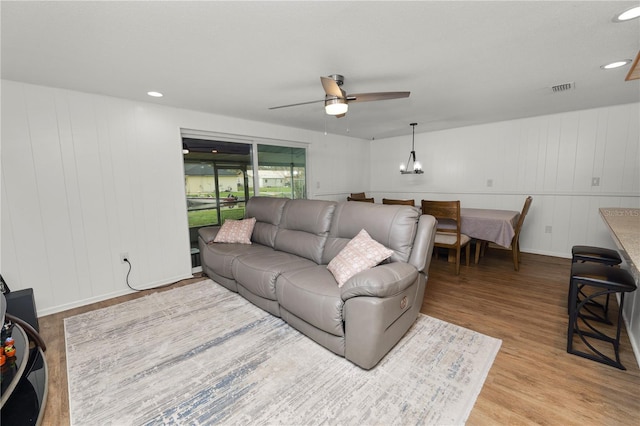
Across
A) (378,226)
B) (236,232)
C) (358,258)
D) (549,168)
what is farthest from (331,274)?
(549,168)

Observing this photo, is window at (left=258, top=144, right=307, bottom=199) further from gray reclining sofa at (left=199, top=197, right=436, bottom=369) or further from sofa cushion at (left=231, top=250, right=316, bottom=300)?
sofa cushion at (left=231, top=250, right=316, bottom=300)

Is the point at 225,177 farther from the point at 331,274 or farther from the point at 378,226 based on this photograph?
the point at 378,226

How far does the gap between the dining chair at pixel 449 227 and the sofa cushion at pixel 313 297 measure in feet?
6.58

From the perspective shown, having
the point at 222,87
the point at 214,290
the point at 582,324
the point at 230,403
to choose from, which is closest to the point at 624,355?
the point at 582,324

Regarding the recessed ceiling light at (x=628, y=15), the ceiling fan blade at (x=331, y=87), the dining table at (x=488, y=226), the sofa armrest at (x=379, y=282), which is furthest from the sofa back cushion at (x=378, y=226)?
the dining table at (x=488, y=226)

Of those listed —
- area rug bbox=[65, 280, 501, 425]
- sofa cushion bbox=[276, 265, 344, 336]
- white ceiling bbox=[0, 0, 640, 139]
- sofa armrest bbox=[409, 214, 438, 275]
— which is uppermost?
white ceiling bbox=[0, 0, 640, 139]

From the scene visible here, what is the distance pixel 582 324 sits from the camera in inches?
90.2

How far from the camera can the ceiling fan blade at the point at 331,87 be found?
6.41 ft

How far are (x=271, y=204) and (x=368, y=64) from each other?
2002mm

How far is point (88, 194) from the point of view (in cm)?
281

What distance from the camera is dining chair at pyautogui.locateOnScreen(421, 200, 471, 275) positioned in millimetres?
3409

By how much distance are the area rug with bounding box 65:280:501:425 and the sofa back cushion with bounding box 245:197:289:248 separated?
3.40ft

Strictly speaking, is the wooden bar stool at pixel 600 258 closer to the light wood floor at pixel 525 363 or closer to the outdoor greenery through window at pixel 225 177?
the light wood floor at pixel 525 363

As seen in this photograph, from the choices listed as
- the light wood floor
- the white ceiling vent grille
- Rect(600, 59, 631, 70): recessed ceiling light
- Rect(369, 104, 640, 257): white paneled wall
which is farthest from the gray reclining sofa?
Rect(369, 104, 640, 257): white paneled wall
